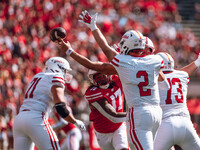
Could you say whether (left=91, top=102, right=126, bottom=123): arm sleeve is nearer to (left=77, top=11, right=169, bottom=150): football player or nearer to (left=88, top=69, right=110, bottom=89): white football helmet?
(left=88, top=69, right=110, bottom=89): white football helmet

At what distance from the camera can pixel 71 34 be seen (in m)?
15.3

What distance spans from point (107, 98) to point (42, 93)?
43.3 inches

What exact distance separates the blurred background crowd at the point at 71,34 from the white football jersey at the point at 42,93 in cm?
459

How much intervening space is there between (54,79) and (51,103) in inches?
14.3

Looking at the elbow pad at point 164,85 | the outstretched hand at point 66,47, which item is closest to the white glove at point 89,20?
the outstretched hand at point 66,47

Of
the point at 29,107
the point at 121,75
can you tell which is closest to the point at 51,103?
the point at 29,107

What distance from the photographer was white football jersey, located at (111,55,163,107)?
5.20m

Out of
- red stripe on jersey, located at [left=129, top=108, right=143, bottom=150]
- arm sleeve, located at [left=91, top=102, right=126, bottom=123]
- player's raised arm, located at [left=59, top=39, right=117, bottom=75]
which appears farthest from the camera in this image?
arm sleeve, located at [left=91, top=102, right=126, bottom=123]

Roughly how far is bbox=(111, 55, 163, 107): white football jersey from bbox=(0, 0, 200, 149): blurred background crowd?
451 centimetres

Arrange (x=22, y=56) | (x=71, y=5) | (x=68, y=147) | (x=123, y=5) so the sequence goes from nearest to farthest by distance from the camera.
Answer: (x=68, y=147), (x=22, y=56), (x=71, y=5), (x=123, y=5)

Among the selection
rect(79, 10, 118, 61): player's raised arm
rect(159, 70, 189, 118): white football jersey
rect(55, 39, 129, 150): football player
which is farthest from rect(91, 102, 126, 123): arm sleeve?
rect(79, 10, 118, 61): player's raised arm

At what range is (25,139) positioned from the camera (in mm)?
5766

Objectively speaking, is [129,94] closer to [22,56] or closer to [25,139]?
[25,139]

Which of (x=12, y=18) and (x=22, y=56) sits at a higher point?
(x=12, y=18)
